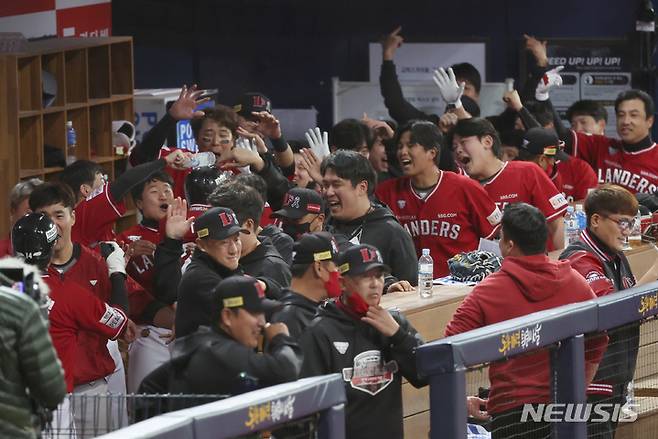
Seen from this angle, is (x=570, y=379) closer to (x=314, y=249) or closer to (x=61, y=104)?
(x=314, y=249)

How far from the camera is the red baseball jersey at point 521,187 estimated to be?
730 centimetres

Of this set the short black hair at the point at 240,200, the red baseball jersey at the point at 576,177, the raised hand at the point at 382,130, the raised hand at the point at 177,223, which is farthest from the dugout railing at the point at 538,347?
the raised hand at the point at 382,130

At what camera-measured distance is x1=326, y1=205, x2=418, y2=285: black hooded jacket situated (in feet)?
19.7

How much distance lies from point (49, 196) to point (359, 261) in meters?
1.87

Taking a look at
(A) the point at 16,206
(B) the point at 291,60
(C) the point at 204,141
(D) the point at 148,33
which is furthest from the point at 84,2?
(A) the point at 16,206

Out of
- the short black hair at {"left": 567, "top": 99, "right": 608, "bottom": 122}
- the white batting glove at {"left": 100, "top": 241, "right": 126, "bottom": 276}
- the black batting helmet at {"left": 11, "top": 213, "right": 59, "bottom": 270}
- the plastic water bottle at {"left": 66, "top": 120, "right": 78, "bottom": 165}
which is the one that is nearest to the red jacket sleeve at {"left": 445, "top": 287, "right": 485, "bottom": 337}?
the black batting helmet at {"left": 11, "top": 213, "right": 59, "bottom": 270}

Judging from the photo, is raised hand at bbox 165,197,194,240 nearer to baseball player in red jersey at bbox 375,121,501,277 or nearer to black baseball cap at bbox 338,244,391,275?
black baseball cap at bbox 338,244,391,275

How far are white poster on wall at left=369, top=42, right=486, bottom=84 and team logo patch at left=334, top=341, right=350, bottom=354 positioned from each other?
799 cm

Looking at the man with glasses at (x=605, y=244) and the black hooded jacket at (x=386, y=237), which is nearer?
the man with glasses at (x=605, y=244)

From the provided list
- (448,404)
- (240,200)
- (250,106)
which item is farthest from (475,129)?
(448,404)

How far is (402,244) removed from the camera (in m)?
6.05

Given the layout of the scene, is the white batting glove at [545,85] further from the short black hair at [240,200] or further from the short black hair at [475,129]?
the short black hair at [240,200]

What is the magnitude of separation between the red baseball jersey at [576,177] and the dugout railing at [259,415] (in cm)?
515

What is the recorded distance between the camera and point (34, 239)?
5.27m
